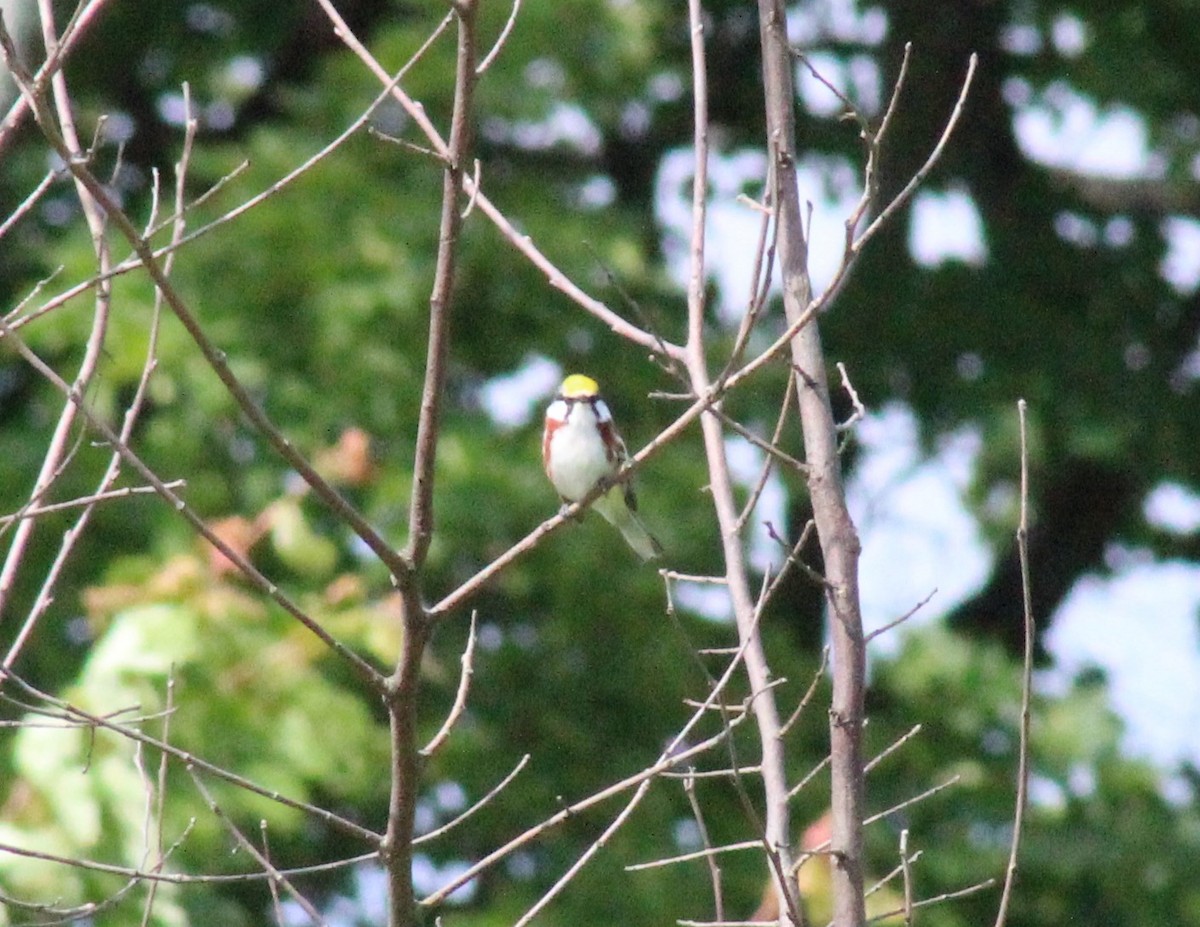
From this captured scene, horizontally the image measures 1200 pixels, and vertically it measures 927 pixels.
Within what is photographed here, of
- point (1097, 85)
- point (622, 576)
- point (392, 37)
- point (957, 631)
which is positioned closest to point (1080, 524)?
point (957, 631)

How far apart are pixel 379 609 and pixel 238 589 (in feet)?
1.58

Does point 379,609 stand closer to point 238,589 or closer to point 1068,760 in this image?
point 238,589

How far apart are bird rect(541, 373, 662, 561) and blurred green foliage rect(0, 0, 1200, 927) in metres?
0.80

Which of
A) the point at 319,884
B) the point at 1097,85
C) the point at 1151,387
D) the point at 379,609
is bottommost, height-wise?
the point at 319,884

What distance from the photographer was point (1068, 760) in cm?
789

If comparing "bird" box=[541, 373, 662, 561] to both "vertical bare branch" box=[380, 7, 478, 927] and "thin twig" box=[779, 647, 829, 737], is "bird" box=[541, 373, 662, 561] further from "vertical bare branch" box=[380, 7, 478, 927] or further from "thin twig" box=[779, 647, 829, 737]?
"vertical bare branch" box=[380, 7, 478, 927]

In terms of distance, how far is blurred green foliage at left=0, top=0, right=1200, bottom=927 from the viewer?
555cm

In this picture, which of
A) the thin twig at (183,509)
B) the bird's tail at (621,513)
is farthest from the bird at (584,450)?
the thin twig at (183,509)

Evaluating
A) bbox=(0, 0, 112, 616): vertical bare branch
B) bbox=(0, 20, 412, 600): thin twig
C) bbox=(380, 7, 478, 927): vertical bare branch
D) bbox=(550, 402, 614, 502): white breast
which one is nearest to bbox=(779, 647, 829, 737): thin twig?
bbox=(380, 7, 478, 927): vertical bare branch

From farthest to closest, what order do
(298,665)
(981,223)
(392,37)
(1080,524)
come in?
(1080,524) < (981,223) < (392,37) < (298,665)

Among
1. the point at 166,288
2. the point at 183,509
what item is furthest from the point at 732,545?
the point at 166,288

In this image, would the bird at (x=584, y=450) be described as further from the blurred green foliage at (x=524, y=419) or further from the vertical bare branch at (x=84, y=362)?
the vertical bare branch at (x=84, y=362)

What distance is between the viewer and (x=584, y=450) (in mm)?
4824

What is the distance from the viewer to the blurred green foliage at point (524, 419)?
18.2ft
